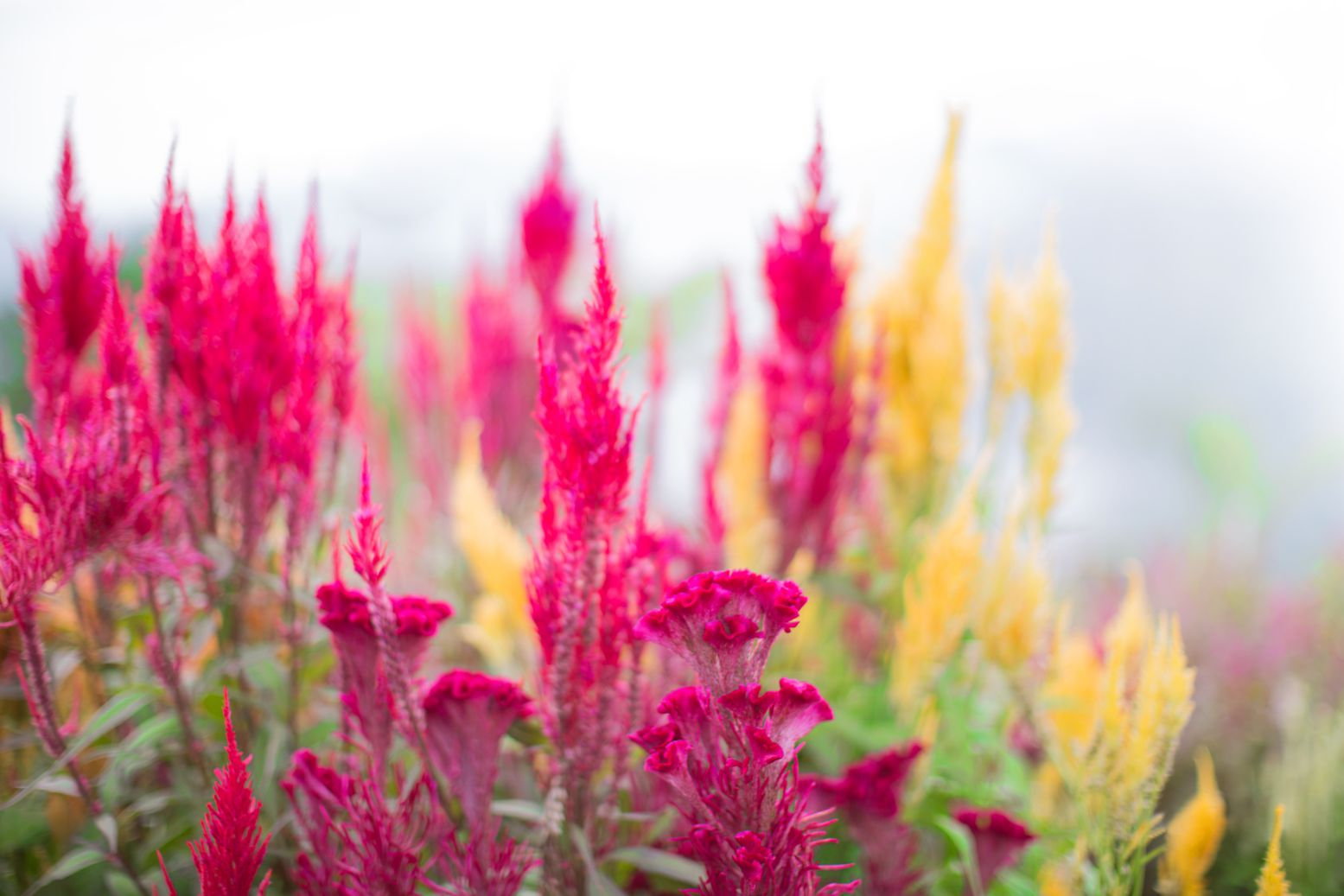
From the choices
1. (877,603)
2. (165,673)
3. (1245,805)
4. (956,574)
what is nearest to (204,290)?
(165,673)

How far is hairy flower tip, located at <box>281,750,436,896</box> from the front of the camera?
0.58 metres

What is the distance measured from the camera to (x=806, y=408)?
1.22 metres

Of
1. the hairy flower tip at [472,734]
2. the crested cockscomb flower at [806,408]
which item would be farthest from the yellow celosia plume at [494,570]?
the crested cockscomb flower at [806,408]

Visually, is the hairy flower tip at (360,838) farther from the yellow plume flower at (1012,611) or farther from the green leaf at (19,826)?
the yellow plume flower at (1012,611)

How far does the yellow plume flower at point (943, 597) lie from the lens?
3.26 ft

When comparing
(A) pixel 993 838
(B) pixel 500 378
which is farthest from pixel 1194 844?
(B) pixel 500 378

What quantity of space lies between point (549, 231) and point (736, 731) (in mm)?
939

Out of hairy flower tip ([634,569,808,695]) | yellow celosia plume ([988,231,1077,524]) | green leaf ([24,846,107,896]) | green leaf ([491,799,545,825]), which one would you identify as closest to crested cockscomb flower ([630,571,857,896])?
hairy flower tip ([634,569,808,695])

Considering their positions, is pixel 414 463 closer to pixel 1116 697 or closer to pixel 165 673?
pixel 165 673

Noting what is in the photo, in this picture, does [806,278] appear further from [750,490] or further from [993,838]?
[993,838]

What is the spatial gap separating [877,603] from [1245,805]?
1.35 m

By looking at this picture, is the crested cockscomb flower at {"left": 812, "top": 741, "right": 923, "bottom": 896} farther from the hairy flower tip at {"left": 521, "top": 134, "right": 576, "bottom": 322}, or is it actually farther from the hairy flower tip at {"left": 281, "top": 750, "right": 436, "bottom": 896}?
the hairy flower tip at {"left": 521, "top": 134, "right": 576, "bottom": 322}

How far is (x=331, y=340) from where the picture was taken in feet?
3.03

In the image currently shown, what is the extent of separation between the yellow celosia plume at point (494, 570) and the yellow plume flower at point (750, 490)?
32 centimetres
